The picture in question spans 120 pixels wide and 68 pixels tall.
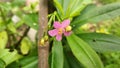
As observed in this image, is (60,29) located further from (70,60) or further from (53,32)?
(70,60)

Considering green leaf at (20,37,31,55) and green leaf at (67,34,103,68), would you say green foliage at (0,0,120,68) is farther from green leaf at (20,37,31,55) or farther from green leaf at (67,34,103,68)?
green leaf at (20,37,31,55)

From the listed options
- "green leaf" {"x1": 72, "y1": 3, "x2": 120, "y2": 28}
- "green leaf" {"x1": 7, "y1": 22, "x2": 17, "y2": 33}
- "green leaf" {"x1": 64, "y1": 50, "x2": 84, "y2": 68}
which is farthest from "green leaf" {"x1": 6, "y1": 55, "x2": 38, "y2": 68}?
"green leaf" {"x1": 7, "y1": 22, "x2": 17, "y2": 33}

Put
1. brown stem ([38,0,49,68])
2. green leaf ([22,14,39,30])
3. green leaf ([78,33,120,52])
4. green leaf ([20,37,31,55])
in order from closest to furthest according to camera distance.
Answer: brown stem ([38,0,49,68])
green leaf ([78,33,120,52])
green leaf ([22,14,39,30])
green leaf ([20,37,31,55])

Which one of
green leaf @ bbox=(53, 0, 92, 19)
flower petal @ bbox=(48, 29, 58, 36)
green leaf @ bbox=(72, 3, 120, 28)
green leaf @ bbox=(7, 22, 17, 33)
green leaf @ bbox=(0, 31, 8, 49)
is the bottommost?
green leaf @ bbox=(0, 31, 8, 49)

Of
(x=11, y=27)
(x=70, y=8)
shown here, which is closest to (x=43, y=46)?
(x=70, y=8)

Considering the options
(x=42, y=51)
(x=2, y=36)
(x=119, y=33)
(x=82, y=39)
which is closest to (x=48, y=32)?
(x=42, y=51)

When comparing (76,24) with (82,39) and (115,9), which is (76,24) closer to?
(82,39)

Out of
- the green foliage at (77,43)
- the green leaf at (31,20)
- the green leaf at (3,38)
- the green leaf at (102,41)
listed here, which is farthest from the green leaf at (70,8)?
the green leaf at (3,38)
